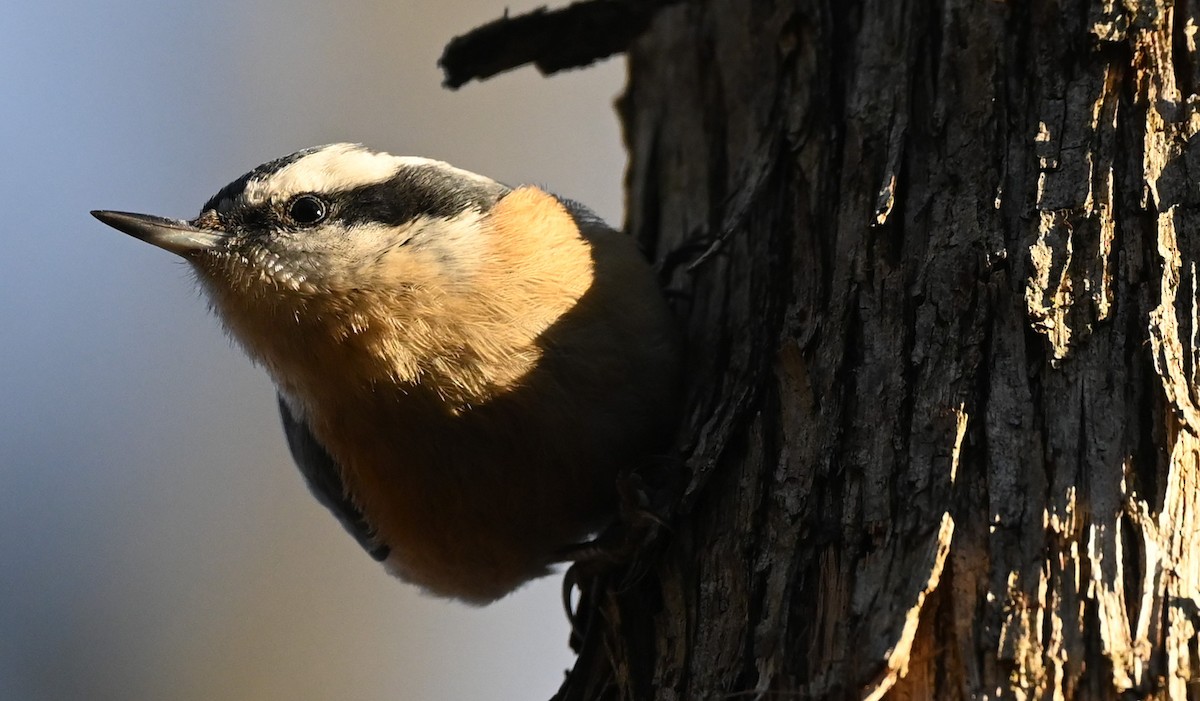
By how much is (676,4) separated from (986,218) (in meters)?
1.84

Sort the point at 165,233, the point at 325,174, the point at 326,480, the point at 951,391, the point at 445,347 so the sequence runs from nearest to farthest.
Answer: the point at 951,391 < the point at 445,347 < the point at 165,233 < the point at 325,174 < the point at 326,480

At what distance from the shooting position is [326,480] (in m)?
3.29

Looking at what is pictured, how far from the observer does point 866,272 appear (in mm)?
2424

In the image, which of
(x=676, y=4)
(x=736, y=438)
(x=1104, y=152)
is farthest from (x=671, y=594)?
(x=676, y=4)

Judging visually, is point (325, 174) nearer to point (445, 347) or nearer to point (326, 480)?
point (445, 347)

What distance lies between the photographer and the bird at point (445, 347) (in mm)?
2762

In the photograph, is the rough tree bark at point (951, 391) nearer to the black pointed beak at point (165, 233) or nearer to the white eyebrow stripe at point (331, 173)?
the white eyebrow stripe at point (331, 173)

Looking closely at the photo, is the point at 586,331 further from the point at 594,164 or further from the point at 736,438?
the point at 594,164

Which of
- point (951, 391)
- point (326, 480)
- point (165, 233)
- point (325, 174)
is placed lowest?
point (326, 480)

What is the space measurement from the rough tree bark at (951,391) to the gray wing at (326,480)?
822mm

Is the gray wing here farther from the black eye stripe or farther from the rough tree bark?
the rough tree bark

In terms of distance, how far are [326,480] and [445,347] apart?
770mm

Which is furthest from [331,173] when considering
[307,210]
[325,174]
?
[307,210]

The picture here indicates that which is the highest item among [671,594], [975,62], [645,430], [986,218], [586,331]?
[975,62]
